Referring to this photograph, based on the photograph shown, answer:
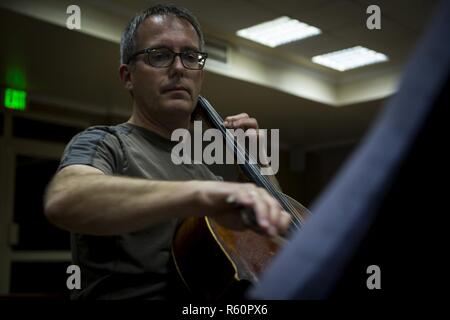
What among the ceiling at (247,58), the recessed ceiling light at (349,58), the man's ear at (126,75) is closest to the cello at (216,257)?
the man's ear at (126,75)

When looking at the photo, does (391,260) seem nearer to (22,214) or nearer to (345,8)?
(345,8)

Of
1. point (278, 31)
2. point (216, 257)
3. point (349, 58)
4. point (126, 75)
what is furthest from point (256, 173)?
point (349, 58)

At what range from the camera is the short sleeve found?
2.58 ft

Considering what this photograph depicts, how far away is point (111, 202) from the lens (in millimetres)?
613

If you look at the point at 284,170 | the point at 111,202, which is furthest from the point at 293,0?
the point at 284,170

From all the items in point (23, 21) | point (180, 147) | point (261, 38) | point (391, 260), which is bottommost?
point (391, 260)

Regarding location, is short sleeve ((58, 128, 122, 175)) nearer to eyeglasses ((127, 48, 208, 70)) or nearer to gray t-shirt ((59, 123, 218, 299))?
gray t-shirt ((59, 123, 218, 299))

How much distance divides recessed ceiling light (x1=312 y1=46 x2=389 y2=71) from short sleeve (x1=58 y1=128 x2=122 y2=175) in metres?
3.96

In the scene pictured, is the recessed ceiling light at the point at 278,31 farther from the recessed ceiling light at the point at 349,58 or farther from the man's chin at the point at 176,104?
the man's chin at the point at 176,104

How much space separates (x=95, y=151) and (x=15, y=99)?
464 cm

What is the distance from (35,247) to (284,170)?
3998 mm

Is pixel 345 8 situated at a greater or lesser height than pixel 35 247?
greater

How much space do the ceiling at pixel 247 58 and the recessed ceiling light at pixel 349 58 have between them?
0.12 meters

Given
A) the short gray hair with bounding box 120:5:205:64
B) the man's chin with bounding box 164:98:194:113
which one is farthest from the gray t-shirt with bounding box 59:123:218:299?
the short gray hair with bounding box 120:5:205:64
